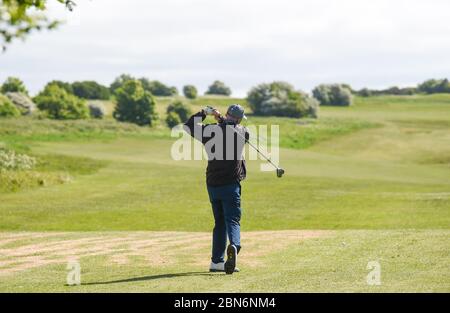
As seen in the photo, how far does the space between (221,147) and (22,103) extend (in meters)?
120

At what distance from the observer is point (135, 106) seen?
127188 millimetres

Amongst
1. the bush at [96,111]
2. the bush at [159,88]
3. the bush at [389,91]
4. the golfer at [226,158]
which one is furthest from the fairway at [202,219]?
the bush at [159,88]

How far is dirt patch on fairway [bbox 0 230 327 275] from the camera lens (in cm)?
1727

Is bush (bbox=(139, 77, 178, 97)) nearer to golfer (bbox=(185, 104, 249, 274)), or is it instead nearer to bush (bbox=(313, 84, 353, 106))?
bush (bbox=(313, 84, 353, 106))

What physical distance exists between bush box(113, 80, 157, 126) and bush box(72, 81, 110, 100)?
49790mm

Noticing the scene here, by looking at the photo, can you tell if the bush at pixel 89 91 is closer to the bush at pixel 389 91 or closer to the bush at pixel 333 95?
the bush at pixel 333 95

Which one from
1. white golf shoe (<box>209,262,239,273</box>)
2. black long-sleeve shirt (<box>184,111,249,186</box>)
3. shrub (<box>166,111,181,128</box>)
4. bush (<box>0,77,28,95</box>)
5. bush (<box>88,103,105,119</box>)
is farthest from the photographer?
bush (<box>0,77,28,95</box>)

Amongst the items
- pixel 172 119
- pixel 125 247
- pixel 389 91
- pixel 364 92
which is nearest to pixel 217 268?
pixel 125 247

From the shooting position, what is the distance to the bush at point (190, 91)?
637 ft

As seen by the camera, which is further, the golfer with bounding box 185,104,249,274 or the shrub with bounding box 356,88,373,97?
the shrub with bounding box 356,88,373,97

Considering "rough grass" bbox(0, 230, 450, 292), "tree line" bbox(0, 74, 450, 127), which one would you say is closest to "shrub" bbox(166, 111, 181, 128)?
"tree line" bbox(0, 74, 450, 127)

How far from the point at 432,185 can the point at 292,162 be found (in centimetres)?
1585

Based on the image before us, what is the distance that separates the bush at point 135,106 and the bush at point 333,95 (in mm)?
40434

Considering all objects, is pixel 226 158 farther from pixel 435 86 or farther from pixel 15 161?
pixel 435 86
